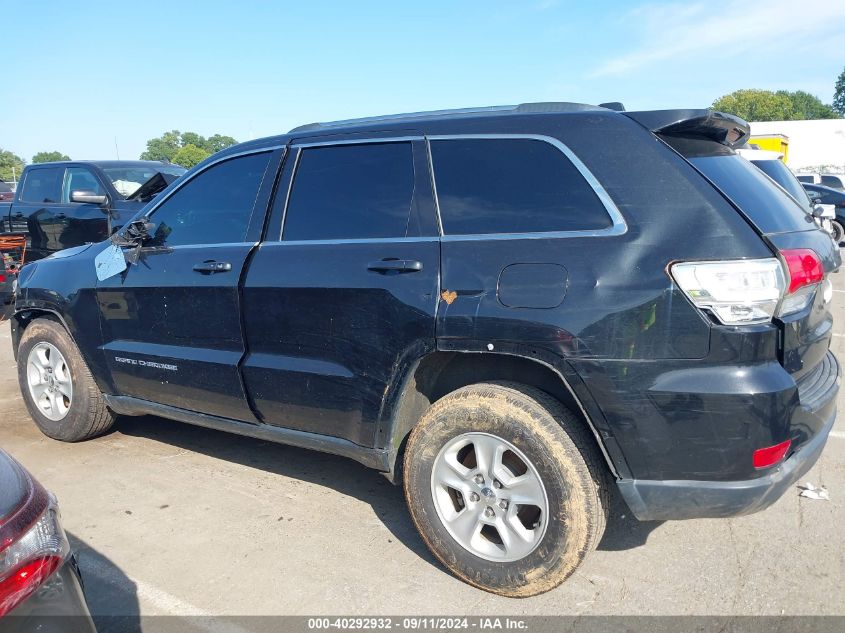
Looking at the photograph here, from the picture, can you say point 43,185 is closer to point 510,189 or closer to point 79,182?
point 79,182

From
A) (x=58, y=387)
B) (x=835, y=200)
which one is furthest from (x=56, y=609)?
(x=835, y=200)

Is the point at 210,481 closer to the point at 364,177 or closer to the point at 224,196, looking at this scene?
→ the point at 224,196

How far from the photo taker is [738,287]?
2.43m

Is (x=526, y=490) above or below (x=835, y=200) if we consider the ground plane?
above

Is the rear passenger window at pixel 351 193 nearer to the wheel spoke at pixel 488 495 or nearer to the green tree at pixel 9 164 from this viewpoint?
the wheel spoke at pixel 488 495

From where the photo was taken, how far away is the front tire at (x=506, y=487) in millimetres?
2684

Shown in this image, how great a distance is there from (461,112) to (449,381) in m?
1.26

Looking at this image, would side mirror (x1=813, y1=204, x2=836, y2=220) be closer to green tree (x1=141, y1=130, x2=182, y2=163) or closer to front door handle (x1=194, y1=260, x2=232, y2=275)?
front door handle (x1=194, y1=260, x2=232, y2=275)

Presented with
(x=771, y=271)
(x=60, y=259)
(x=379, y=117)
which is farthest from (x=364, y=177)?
(x=60, y=259)

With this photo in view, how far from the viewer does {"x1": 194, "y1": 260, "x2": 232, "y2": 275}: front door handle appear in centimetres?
361

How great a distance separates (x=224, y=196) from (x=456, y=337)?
1.78 metres

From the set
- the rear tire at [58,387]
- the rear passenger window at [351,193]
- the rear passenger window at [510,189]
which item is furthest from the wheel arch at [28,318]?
the rear passenger window at [510,189]

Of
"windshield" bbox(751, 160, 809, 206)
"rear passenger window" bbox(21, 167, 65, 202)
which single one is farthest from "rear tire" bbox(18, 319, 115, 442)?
"windshield" bbox(751, 160, 809, 206)

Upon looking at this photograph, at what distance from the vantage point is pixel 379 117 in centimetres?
362
